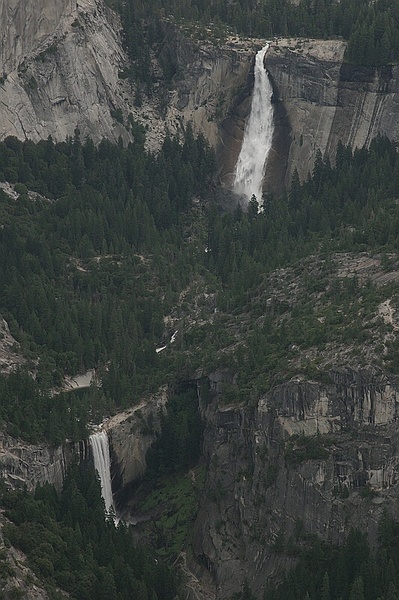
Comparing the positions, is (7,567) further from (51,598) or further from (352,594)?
(352,594)

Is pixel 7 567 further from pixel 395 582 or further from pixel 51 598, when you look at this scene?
pixel 395 582

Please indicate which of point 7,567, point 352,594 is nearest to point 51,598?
point 7,567

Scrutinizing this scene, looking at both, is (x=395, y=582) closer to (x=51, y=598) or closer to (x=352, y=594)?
(x=352, y=594)

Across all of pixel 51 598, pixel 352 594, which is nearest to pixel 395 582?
pixel 352 594

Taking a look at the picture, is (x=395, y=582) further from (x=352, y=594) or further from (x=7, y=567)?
(x=7, y=567)
